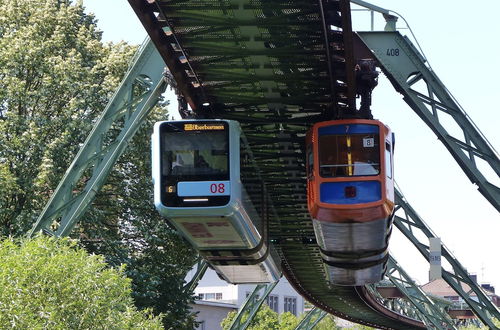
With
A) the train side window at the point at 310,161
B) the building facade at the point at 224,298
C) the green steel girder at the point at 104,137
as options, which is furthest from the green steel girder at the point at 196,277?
the building facade at the point at 224,298

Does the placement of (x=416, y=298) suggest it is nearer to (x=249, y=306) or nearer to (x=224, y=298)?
(x=249, y=306)

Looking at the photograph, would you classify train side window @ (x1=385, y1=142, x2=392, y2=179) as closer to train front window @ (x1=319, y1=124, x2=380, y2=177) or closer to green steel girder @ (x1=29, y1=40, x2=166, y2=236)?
train front window @ (x1=319, y1=124, x2=380, y2=177)

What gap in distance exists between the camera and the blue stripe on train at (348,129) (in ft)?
74.5

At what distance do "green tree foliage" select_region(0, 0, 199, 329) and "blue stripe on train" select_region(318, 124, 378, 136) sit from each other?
12.5 metres

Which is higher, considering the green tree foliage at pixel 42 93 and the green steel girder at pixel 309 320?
the green steel girder at pixel 309 320

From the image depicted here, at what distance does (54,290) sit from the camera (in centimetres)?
2100

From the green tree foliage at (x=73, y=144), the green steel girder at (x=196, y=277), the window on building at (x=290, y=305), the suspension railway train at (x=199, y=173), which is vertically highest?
the window on building at (x=290, y=305)

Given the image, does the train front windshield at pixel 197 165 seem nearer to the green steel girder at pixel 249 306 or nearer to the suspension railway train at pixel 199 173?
the suspension railway train at pixel 199 173

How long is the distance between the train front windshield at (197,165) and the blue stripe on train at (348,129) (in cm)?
225

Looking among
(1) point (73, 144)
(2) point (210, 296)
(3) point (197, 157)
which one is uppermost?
(2) point (210, 296)

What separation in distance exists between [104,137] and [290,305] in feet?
271

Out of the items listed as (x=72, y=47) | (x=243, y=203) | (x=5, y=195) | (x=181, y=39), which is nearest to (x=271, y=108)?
(x=243, y=203)

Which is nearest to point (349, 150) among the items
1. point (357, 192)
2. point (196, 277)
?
point (357, 192)

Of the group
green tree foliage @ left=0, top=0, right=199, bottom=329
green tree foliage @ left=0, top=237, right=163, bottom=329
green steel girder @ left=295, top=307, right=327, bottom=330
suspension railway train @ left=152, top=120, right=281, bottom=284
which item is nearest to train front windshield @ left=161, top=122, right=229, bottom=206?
suspension railway train @ left=152, top=120, right=281, bottom=284
